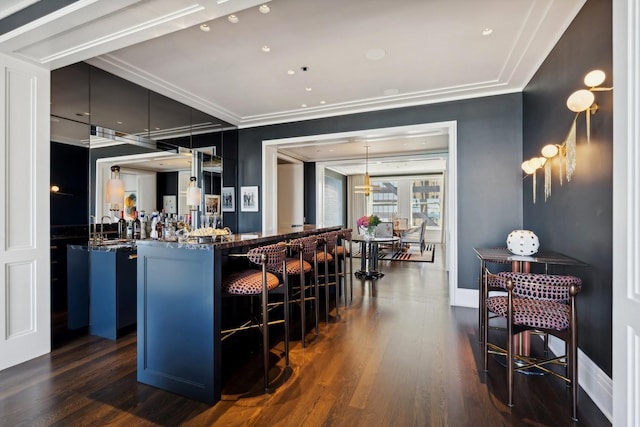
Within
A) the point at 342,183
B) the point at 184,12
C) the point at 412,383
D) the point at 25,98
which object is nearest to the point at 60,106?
the point at 25,98

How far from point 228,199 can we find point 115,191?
2163 millimetres

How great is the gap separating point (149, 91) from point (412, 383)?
4.40 m

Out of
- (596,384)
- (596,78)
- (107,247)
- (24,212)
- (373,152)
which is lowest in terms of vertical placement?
(596,384)

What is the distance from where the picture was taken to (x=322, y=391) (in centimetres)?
207

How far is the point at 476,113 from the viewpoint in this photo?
4.11 m

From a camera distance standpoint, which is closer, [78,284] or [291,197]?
[78,284]

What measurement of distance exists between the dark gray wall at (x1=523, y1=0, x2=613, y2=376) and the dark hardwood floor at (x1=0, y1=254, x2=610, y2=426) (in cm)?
58

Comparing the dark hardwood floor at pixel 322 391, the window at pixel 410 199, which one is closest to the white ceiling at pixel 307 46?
the dark hardwood floor at pixel 322 391

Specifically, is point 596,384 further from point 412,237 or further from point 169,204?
point 412,237

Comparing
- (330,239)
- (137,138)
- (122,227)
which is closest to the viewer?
(330,239)

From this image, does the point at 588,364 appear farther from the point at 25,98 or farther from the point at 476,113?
the point at 25,98

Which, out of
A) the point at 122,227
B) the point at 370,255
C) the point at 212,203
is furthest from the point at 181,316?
the point at 370,255

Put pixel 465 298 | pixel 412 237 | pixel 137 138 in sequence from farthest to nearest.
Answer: pixel 412 237 < pixel 465 298 < pixel 137 138

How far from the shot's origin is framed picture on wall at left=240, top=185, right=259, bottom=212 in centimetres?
559
